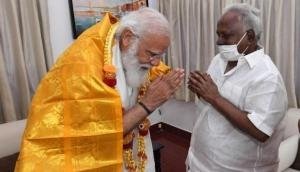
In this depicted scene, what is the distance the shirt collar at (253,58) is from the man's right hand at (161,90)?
1.24 feet

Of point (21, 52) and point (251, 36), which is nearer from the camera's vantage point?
point (251, 36)

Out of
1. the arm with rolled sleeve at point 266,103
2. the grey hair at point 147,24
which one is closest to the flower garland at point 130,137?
the grey hair at point 147,24

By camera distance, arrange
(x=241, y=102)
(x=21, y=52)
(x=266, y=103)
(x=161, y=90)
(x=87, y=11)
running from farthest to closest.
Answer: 1. (x=87, y=11)
2. (x=21, y=52)
3. (x=241, y=102)
4. (x=266, y=103)
5. (x=161, y=90)

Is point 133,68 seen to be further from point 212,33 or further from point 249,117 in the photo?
point 212,33

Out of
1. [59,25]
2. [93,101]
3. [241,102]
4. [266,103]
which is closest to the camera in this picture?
[93,101]

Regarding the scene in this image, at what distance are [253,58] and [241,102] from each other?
0.22 meters

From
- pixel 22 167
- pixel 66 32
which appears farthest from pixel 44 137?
pixel 66 32

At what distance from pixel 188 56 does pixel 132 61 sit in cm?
230

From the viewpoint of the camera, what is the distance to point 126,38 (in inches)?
50.4

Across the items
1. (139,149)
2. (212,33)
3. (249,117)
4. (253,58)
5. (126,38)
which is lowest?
(139,149)

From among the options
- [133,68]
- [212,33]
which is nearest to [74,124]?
[133,68]

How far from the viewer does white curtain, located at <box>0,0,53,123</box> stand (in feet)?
8.71

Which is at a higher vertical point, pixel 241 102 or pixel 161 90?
pixel 161 90

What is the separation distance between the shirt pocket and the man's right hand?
1.13ft
